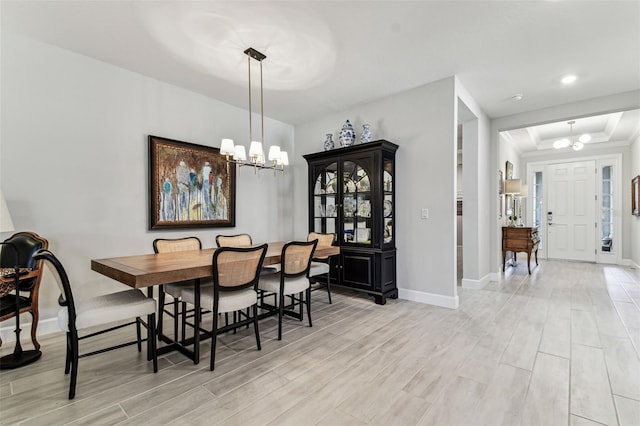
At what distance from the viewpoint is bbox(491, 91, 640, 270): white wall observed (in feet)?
12.9

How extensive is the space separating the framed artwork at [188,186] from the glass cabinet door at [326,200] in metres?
1.23

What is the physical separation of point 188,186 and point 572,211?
8.17 meters

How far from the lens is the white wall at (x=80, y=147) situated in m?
2.71

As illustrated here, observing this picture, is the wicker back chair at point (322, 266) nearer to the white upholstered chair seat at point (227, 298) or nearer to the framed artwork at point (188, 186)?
the white upholstered chair seat at point (227, 298)

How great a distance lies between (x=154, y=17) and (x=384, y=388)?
131 inches

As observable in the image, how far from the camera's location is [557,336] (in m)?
2.74

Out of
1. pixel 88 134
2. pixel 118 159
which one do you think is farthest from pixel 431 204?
pixel 88 134

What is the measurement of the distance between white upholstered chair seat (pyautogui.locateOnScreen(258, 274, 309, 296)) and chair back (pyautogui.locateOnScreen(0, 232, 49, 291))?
5.98ft

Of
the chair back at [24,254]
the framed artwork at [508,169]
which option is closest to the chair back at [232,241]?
the chair back at [24,254]

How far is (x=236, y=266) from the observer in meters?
2.27

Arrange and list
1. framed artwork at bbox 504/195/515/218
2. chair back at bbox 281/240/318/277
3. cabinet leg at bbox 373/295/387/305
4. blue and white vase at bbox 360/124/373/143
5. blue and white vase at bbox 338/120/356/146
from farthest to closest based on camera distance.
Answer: framed artwork at bbox 504/195/515/218 → blue and white vase at bbox 338/120/356/146 → blue and white vase at bbox 360/124/373/143 → cabinet leg at bbox 373/295/387/305 → chair back at bbox 281/240/318/277

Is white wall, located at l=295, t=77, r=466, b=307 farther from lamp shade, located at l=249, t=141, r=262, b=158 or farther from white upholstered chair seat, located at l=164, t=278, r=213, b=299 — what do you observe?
white upholstered chair seat, located at l=164, t=278, r=213, b=299

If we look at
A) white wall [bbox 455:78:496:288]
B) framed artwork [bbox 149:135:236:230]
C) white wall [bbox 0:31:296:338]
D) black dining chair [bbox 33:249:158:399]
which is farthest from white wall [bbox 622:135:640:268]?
black dining chair [bbox 33:249:158:399]

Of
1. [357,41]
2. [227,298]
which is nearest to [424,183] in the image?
[357,41]
